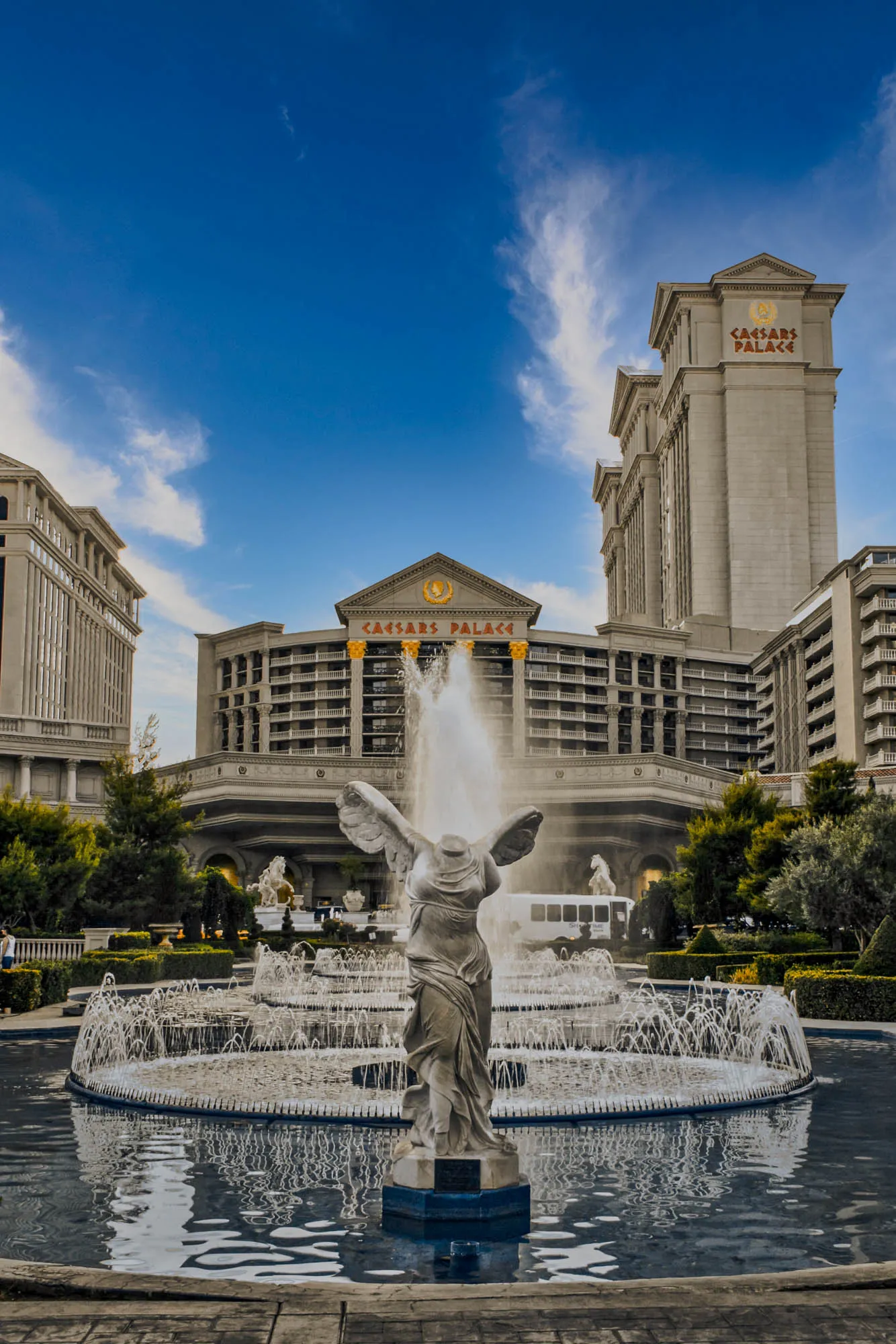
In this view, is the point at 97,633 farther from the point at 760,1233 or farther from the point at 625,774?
the point at 760,1233

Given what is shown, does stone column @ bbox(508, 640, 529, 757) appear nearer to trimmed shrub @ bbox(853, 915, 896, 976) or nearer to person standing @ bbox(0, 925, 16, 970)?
person standing @ bbox(0, 925, 16, 970)

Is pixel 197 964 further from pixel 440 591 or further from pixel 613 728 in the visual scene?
pixel 613 728

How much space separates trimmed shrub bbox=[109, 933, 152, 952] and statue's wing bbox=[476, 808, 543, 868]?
2868 centimetres

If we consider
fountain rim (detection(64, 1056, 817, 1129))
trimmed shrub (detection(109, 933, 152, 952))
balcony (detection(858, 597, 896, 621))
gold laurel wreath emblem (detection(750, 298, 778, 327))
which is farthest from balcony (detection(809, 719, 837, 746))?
fountain rim (detection(64, 1056, 817, 1129))

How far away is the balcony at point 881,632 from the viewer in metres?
77.8

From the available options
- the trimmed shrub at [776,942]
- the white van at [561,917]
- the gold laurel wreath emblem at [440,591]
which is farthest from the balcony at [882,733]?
the trimmed shrub at [776,942]

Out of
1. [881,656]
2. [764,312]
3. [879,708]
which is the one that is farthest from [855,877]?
[764,312]

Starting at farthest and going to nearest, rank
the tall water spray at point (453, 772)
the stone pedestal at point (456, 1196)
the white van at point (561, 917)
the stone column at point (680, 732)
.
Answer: the stone column at point (680, 732) < the white van at point (561, 917) < the tall water spray at point (453, 772) < the stone pedestal at point (456, 1196)

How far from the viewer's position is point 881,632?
78.0 meters

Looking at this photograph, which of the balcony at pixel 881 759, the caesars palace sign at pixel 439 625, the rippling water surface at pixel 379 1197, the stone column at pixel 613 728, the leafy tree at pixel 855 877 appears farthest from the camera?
the stone column at pixel 613 728

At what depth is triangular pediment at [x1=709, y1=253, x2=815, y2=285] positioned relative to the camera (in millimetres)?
112688

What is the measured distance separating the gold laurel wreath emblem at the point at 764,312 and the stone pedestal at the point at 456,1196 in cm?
11629

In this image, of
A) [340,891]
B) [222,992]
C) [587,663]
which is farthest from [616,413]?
[222,992]

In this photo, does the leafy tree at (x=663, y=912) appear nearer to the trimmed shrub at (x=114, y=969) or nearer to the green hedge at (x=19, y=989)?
the trimmed shrub at (x=114, y=969)
